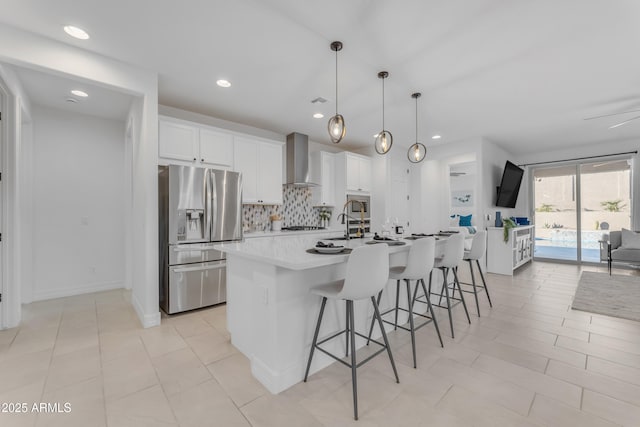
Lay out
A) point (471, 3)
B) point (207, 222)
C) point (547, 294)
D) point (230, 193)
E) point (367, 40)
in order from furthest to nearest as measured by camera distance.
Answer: point (547, 294), point (230, 193), point (207, 222), point (367, 40), point (471, 3)

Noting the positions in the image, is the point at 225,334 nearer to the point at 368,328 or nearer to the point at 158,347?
the point at 158,347

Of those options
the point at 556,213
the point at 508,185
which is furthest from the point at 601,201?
the point at 508,185

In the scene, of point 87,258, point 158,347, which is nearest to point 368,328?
point 158,347

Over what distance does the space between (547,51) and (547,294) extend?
10.7ft

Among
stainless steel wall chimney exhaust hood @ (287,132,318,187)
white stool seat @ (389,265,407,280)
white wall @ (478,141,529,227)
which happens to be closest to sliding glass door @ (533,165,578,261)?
white wall @ (478,141,529,227)

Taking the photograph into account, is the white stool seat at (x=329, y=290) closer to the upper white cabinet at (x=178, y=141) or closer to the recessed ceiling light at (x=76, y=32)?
the upper white cabinet at (x=178, y=141)

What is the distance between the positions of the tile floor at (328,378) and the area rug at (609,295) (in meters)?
0.41

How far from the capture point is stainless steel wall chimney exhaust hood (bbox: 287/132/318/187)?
489cm

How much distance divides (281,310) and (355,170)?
4146 millimetres

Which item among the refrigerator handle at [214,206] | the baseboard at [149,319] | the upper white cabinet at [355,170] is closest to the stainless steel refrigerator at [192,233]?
the refrigerator handle at [214,206]

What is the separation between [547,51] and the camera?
2.56m

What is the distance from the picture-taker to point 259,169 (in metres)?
4.36

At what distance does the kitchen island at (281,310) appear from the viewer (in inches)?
71.2

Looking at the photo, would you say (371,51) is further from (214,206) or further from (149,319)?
(149,319)
